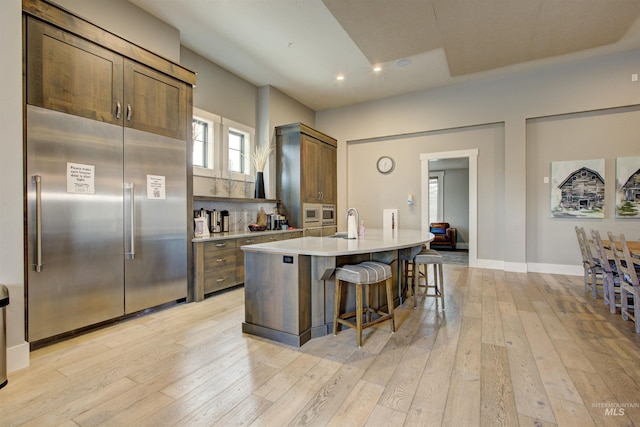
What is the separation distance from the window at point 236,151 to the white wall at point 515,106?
2.90m

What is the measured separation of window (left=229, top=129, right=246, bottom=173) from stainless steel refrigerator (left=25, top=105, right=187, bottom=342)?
156cm

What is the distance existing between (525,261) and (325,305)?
4.36 meters

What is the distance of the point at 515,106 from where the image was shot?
5.11m

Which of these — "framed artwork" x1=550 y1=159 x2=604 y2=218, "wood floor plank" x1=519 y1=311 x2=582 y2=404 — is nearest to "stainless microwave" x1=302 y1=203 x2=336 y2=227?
"wood floor plank" x1=519 y1=311 x2=582 y2=404

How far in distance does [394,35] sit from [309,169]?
2.63 m

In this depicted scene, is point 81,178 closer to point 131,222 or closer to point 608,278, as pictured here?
point 131,222

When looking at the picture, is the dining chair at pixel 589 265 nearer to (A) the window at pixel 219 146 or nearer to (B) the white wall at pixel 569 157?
(B) the white wall at pixel 569 157

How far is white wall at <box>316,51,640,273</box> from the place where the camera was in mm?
4531

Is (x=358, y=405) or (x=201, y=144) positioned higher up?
(x=201, y=144)

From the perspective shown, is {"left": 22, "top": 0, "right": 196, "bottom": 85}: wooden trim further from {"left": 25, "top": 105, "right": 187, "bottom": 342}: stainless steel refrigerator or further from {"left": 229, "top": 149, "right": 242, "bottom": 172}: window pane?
{"left": 229, "top": 149, "right": 242, "bottom": 172}: window pane

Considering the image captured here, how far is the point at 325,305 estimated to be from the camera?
257 centimetres

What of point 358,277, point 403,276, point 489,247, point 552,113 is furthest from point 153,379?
point 552,113

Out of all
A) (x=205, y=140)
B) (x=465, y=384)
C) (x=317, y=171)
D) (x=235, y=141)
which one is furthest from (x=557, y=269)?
(x=205, y=140)

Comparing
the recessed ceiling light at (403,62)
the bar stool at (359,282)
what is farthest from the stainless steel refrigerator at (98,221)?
the recessed ceiling light at (403,62)
